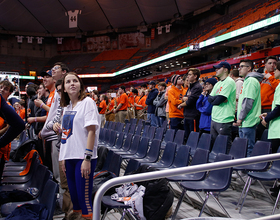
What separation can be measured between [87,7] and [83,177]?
2556 cm

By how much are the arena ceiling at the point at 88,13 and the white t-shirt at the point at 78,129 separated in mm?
21218

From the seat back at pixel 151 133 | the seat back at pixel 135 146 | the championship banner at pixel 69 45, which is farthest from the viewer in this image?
the championship banner at pixel 69 45

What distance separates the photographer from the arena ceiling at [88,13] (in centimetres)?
2288

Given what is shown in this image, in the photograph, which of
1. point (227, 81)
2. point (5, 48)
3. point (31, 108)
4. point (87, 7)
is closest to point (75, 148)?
point (227, 81)

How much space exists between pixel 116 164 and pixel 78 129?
0.92 metres

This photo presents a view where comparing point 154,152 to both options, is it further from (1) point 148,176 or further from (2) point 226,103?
(1) point 148,176

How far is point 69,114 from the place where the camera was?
1970 mm

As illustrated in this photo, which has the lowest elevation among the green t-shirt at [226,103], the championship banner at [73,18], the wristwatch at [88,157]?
the wristwatch at [88,157]

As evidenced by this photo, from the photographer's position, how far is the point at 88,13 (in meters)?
25.3

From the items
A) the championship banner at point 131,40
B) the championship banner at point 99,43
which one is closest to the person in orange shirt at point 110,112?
the championship banner at point 131,40

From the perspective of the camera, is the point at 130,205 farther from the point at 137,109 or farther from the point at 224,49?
the point at 224,49

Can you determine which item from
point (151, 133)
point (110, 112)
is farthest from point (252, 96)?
point (110, 112)

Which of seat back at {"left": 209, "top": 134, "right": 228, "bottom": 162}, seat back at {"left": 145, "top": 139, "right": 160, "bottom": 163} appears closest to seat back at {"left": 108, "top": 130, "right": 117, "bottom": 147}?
seat back at {"left": 145, "top": 139, "right": 160, "bottom": 163}

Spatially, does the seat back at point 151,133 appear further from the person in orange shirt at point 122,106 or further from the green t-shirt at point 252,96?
the person in orange shirt at point 122,106
